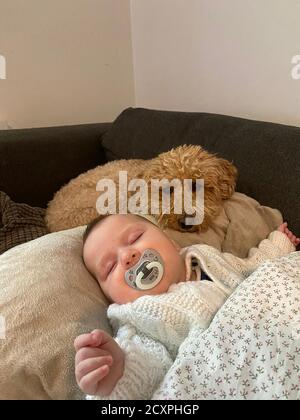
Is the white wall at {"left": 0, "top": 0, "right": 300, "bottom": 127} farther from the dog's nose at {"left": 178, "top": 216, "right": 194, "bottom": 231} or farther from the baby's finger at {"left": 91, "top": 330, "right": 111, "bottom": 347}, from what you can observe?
the baby's finger at {"left": 91, "top": 330, "right": 111, "bottom": 347}

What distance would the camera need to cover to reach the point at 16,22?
1.85m

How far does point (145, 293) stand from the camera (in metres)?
0.92

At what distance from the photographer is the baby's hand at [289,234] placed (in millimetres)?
1098

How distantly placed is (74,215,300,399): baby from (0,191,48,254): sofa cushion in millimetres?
379

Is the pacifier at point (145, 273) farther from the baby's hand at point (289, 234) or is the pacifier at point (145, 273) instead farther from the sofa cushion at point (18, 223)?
the sofa cushion at point (18, 223)

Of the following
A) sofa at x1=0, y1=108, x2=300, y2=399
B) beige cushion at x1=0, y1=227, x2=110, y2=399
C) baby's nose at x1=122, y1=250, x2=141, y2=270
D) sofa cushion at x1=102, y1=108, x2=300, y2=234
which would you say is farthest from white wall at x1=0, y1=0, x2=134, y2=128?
A: baby's nose at x1=122, y1=250, x2=141, y2=270

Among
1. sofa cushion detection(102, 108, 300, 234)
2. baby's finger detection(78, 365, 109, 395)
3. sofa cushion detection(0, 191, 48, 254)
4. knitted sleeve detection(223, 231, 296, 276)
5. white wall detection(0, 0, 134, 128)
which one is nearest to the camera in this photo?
baby's finger detection(78, 365, 109, 395)

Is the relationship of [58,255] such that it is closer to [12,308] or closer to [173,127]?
[12,308]

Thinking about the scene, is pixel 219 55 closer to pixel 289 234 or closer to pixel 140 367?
pixel 289 234

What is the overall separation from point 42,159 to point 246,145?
2.50 feet

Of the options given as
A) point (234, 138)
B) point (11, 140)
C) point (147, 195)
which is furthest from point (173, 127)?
point (11, 140)

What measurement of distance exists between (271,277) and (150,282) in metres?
0.23

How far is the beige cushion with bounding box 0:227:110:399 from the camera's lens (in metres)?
0.81

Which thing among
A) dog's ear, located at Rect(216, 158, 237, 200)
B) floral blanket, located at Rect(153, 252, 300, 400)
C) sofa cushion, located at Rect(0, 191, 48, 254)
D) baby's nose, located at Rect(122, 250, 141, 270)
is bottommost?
sofa cushion, located at Rect(0, 191, 48, 254)
